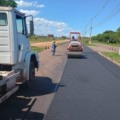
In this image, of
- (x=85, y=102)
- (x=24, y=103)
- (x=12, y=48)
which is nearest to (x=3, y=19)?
(x=12, y=48)

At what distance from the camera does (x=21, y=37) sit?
11.4 metres

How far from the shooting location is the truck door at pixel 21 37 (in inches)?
440

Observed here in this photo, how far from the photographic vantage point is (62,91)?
42.0 ft

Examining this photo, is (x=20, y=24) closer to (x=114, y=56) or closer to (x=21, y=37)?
(x=21, y=37)

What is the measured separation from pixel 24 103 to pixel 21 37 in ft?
7.81

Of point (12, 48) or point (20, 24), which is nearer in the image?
point (12, 48)

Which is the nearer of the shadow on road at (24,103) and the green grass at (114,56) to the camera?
the shadow on road at (24,103)

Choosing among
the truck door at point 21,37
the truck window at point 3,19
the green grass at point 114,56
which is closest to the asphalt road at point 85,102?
the truck door at point 21,37

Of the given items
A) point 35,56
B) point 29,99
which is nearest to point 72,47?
point 35,56

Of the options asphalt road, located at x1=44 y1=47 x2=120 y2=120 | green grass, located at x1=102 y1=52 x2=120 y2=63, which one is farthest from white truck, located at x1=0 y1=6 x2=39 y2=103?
green grass, located at x1=102 y1=52 x2=120 y2=63

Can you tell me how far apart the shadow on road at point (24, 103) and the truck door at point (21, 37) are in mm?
1255

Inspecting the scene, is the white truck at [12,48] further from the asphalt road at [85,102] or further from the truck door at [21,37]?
the asphalt road at [85,102]

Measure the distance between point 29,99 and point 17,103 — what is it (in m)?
0.80

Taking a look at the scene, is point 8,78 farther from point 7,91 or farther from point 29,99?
point 29,99
